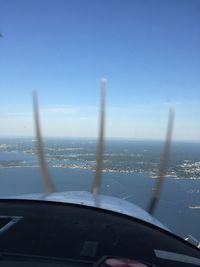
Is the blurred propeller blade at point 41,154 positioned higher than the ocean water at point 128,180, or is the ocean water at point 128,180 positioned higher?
the blurred propeller blade at point 41,154

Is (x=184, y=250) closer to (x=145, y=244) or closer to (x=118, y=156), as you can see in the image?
(x=145, y=244)

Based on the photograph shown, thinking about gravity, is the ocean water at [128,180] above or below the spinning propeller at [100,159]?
below

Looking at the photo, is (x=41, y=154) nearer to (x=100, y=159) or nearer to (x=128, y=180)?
(x=100, y=159)

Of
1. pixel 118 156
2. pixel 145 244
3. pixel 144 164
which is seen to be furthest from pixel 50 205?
pixel 118 156

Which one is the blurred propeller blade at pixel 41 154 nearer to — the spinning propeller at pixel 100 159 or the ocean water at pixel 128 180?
the spinning propeller at pixel 100 159

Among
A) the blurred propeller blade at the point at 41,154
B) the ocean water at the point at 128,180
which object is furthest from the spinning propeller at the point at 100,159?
the ocean water at the point at 128,180

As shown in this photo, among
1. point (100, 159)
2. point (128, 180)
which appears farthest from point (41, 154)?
point (128, 180)

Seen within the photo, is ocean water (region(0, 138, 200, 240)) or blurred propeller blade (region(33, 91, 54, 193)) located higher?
blurred propeller blade (region(33, 91, 54, 193))

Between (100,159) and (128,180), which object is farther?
(128,180)

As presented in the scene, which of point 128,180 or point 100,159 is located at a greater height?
point 100,159

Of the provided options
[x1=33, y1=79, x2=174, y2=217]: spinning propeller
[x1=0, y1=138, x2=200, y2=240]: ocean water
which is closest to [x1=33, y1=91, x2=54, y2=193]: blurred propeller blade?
[x1=33, y1=79, x2=174, y2=217]: spinning propeller

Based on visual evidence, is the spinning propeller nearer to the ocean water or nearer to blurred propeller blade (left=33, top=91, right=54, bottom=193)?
blurred propeller blade (left=33, top=91, right=54, bottom=193)

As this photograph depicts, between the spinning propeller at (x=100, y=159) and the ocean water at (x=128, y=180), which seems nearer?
the spinning propeller at (x=100, y=159)
